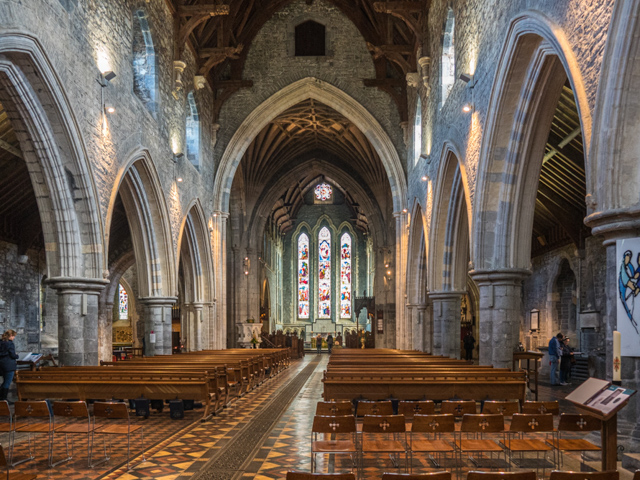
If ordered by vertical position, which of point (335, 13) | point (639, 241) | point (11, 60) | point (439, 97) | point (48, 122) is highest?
point (335, 13)

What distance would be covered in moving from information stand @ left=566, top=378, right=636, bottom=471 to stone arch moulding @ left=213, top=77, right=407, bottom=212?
19.5 metres

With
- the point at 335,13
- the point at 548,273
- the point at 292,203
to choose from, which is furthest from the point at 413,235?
the point at 292,203

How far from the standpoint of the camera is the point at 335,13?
80.8ft

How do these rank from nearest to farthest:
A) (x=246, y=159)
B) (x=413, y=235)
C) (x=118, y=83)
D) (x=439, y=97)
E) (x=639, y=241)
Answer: (x=639, y=241), (x=118, y=83), (x=439, y=97), (x=413, y=235), (x=246, y=159)

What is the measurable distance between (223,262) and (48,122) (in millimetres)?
14424

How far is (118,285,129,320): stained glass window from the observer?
3506 cm

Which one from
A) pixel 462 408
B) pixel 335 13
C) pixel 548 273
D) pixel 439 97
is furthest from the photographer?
pixel 335 13

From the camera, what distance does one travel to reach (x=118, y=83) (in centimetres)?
1448

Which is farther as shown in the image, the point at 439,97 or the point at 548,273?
→ the point at 548,273

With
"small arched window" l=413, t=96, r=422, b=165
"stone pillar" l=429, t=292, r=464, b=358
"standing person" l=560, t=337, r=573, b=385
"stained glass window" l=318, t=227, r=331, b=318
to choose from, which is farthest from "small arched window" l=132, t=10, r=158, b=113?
"stained glass window" l=318, t=227, r=331, b=318

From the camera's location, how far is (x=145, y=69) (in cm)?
1738

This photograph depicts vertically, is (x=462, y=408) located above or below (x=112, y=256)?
below

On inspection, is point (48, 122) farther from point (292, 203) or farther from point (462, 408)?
point (292, 203)

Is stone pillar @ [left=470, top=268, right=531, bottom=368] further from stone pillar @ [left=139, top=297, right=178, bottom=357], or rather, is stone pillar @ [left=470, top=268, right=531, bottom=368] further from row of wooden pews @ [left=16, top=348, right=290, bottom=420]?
stone pillar @ [left=139, top=297, right=178, bottom=357]
